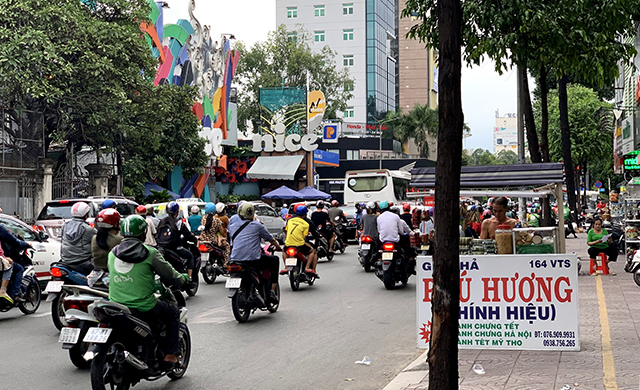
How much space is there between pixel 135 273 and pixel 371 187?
29.3 meters

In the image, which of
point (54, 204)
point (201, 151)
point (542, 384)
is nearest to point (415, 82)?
point (201, 151)

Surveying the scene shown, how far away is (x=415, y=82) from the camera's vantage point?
115688 millimetres

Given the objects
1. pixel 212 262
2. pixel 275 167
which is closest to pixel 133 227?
pixel 212 262

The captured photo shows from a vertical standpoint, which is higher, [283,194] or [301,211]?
[283,194]

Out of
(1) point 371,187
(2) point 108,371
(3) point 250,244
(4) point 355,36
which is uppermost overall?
(4) point 355,36

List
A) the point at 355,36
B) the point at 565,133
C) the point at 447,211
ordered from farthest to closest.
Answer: the point at 355,36
the point at 565,133
the point at 447,211

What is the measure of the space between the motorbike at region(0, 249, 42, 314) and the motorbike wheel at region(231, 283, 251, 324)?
3513mm

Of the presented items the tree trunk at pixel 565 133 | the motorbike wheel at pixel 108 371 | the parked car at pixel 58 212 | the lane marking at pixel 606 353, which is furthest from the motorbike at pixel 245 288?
the tree trunk at pixel 565 133

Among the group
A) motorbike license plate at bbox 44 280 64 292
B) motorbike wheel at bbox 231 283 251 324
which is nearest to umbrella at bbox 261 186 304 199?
motorbike wheel at bbox 231 283 251 324

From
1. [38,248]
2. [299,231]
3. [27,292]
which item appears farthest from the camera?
[299,231]

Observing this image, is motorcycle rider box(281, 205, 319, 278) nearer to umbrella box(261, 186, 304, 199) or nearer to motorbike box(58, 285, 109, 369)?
motorbike box(58, 285, 109, 369)

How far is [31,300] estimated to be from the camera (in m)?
12.2

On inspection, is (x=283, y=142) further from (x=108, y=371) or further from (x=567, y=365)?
(x=108, y=371)

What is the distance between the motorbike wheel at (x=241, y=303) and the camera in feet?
36.1
